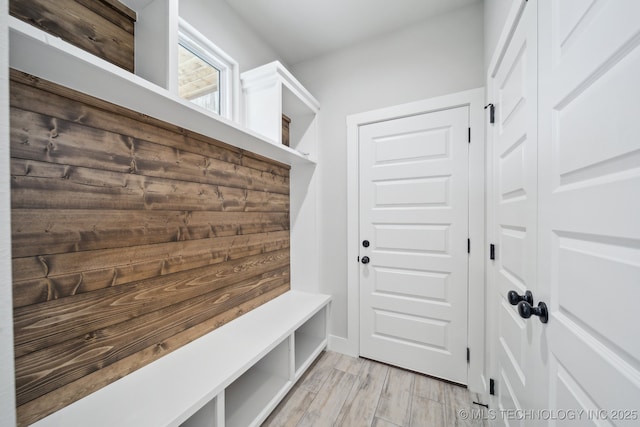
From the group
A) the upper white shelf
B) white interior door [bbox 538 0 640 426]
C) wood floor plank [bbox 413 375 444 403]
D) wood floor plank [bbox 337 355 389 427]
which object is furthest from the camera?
wood floor plank [bbox 413 375 444 403]

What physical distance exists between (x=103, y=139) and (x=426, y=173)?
1.98m

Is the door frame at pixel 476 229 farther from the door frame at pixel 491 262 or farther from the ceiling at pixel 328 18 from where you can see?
the ceiling at pixel 328 18

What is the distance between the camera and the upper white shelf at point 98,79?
671 millimetres

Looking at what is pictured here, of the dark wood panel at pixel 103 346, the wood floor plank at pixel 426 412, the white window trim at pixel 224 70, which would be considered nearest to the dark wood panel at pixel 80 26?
the white window trim at pixel 224 70

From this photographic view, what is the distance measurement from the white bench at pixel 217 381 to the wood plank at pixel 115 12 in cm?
165

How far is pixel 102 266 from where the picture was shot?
3.31 feet

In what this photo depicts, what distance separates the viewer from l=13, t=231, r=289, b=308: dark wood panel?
0.82 metres

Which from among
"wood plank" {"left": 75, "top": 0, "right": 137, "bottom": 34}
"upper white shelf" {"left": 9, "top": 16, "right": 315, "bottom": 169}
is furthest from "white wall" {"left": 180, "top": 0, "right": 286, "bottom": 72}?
"upper white shelf" {"left": 9, "top": 16, "right": 315, "bottom": 169}

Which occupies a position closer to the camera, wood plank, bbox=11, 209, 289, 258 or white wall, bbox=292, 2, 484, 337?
wood plank, bbox=11, 209, 289, 258

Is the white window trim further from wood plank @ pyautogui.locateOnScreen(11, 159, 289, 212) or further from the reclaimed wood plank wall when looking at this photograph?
wood plank @ pyautogui.locateOnScreen(11, 159, 289, 212)

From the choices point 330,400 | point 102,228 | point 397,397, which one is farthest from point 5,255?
point 397,397

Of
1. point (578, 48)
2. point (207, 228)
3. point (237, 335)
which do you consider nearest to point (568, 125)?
point (578, 48)

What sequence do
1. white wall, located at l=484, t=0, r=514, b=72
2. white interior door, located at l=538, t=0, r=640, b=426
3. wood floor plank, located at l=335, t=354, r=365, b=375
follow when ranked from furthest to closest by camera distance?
1. wood floor plank, located at l=335, t=354, r=365, b=375
2. white wall, located at l=484, t=0, r=514, b=72
3. white interior door, located at l=538, t=0, r=640, b=426

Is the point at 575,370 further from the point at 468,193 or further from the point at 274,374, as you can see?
the point at 274,374
